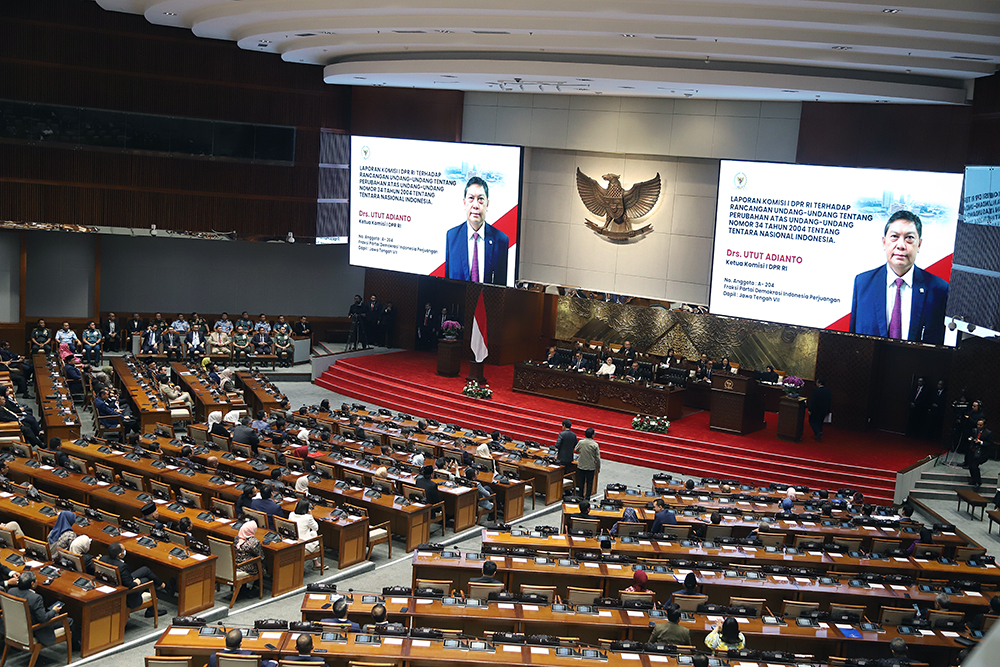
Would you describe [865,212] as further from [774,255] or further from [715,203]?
[715,203]

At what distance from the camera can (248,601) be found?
11125 millimetres

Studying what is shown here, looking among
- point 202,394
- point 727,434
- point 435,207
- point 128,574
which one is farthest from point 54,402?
point 727,434

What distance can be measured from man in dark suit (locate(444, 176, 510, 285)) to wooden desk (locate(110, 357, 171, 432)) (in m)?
7.34

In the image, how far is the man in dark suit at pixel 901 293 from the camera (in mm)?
17547

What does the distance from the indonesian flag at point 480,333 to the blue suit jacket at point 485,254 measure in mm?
818

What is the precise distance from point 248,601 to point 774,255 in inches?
494

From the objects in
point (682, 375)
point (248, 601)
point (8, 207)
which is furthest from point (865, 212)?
point (8, 207)

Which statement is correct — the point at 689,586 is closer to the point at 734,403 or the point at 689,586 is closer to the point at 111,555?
the point at 111,555

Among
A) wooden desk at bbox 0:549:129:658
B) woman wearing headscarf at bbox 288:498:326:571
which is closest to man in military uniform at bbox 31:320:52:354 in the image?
woman wearing headscarf at bbox 288:498:326:571

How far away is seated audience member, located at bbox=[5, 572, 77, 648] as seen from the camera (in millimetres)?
9016

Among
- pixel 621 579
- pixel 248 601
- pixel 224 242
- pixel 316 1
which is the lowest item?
pixel 248 601

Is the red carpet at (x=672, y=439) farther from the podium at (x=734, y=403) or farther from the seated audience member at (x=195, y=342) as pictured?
the seated audience member at (x=195, y=342)

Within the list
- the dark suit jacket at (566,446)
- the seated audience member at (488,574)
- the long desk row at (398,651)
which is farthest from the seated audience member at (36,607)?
the dark suit jacket at (566,446)

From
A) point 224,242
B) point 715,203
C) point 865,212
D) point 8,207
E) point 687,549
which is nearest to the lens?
point 687,549
